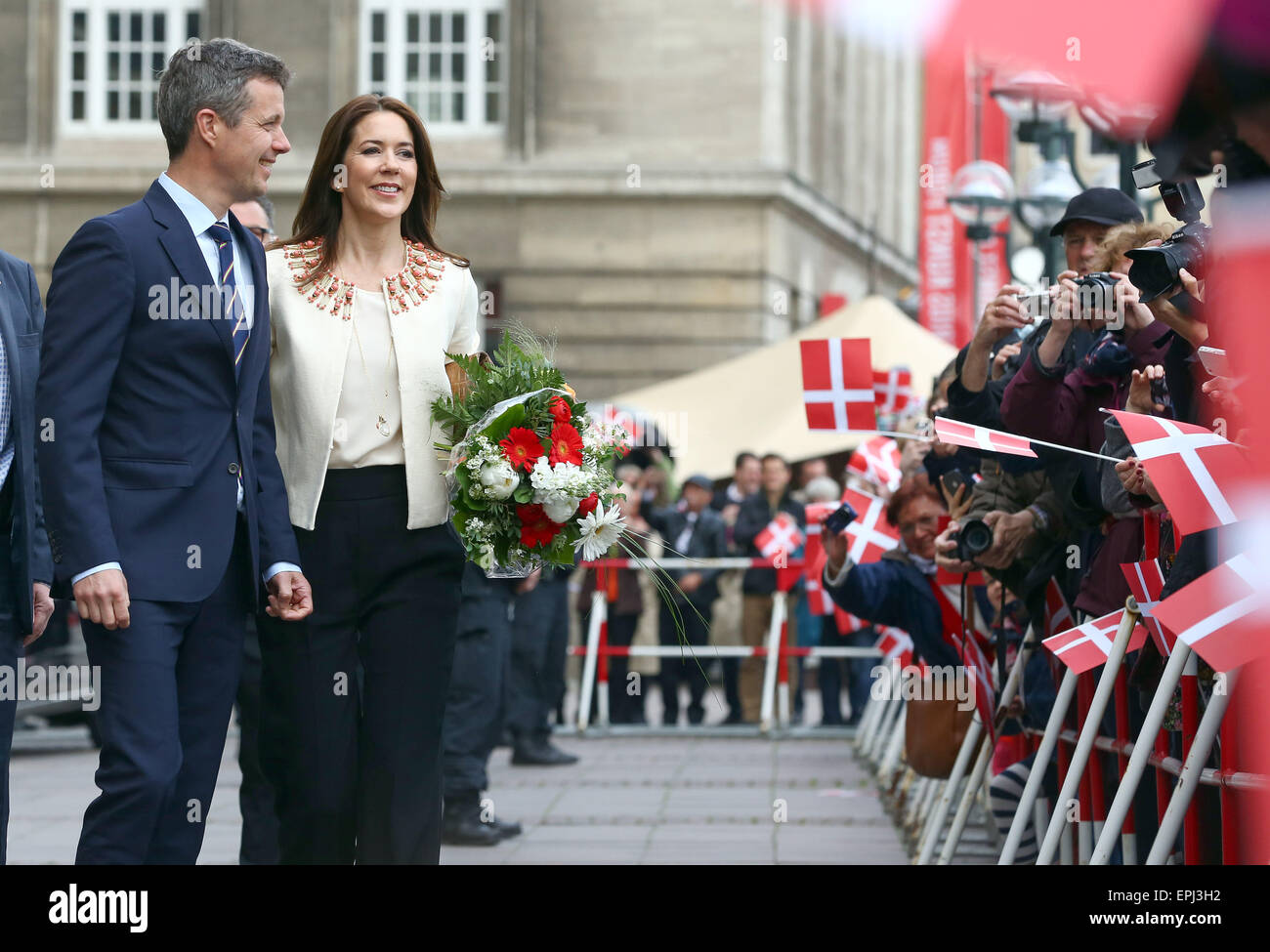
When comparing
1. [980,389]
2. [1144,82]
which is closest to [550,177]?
[980,389]

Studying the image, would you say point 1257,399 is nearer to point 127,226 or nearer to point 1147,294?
point 1147,294

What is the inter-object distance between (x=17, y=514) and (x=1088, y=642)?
2.83 meters

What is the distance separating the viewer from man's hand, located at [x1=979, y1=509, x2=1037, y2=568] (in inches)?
249

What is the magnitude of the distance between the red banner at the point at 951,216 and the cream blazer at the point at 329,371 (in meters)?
13.5

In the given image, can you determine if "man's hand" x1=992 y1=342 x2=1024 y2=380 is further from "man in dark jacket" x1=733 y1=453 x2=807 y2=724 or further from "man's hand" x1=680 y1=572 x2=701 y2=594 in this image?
"man's hand" x1=680 y1=572 x2=701 y2=594

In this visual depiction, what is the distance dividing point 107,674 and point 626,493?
4.25 ft

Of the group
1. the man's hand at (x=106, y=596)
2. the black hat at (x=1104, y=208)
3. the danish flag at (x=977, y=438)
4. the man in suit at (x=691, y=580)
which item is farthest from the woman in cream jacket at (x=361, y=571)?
Result: the man in suit at (x=691, y=580)

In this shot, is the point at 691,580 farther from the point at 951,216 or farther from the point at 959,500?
the point at 951,216

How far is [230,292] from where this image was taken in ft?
14.4

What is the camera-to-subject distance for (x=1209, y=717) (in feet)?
13.9

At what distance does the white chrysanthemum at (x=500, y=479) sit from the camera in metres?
4.31

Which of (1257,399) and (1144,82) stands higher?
(1144,82)
